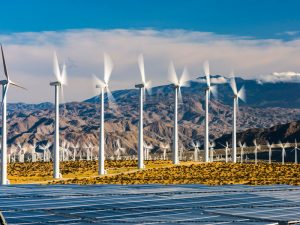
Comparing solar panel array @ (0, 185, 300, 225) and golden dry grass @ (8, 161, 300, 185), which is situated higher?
golden dry grass @ (8, 161, 300, 185)

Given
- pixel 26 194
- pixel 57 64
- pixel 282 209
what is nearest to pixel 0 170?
pixel 57 64

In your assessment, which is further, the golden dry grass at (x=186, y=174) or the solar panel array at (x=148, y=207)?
the golden dry grass at (x=186, y=174)

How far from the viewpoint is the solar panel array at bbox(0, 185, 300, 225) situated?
4103 cm

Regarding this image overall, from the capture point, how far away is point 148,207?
159ft

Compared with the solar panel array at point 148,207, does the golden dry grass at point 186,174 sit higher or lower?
higher

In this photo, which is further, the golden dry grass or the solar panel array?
the golden dry grass

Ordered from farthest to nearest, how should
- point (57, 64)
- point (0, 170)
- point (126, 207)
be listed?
point (57, 64) < point (0, 170) < point (126, 207)

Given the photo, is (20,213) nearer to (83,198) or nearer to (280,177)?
(83,198)

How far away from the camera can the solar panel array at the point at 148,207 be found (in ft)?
135

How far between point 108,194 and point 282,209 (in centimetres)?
1745

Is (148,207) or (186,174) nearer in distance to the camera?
(148,207)

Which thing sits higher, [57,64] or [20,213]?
[57,64]

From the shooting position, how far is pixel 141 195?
58.7 m

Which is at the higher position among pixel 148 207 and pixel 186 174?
pixel 186 174
